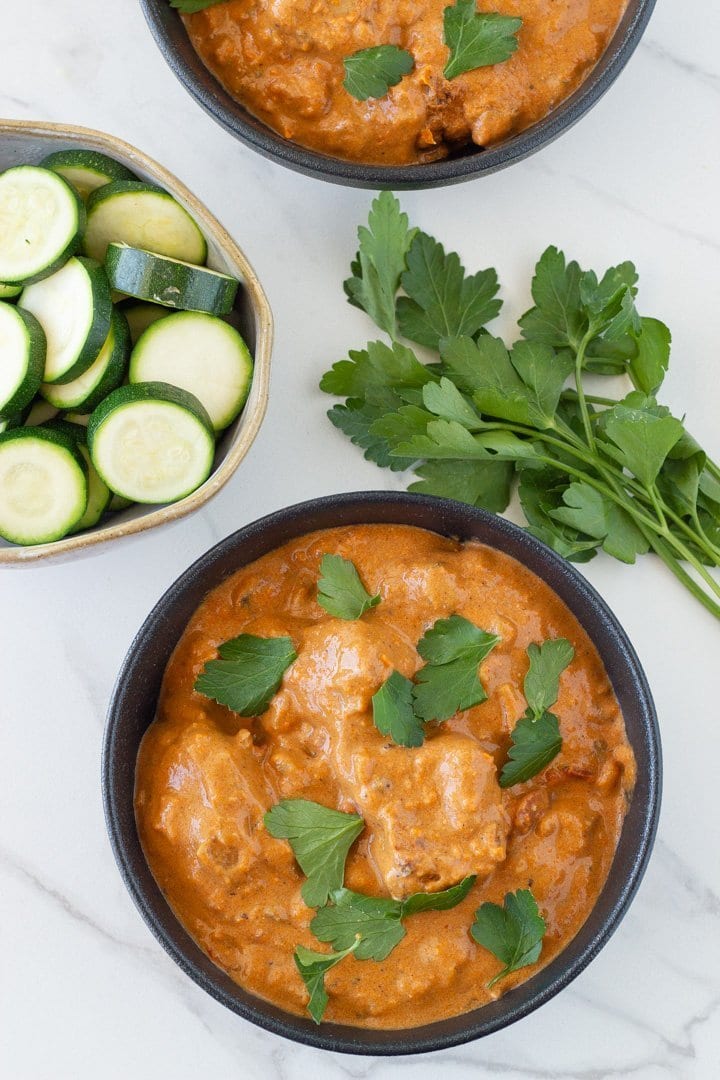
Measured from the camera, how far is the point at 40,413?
3.11m

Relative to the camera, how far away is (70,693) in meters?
3.30

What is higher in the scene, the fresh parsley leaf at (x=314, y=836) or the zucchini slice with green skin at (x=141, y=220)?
the zucchini slice with green skin at (x=141, y=220)

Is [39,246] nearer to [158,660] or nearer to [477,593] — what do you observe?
[158,660]

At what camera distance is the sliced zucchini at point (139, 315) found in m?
3.12

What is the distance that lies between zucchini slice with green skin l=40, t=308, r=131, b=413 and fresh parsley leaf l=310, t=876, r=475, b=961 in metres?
1.33

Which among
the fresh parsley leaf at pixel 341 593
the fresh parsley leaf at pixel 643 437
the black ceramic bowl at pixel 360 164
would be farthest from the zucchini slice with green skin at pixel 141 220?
the fresh parsley leaf at pixel 643 437

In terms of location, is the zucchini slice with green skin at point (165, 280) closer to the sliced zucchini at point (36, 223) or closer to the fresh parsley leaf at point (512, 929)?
the sliced zucchini at point (36, 223)

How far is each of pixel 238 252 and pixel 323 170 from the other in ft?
0.96

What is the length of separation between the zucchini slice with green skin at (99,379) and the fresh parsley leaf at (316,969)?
54.3 inches

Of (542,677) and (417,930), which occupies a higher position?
(542,677)

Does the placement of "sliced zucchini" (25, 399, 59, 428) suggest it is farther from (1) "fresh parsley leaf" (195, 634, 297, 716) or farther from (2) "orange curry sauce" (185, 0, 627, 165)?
(2) "orange curry sauce" (185, 0, 627, 165)

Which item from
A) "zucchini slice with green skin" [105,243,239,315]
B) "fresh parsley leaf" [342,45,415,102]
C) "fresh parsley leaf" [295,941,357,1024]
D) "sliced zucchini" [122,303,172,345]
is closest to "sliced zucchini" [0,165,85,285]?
"zucchini slice with green skin" [105,243,239,315]

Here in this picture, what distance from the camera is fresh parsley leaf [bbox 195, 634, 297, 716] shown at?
9.10ft

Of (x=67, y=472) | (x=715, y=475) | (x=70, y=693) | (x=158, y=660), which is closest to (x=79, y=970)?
(x=70, y=693)
